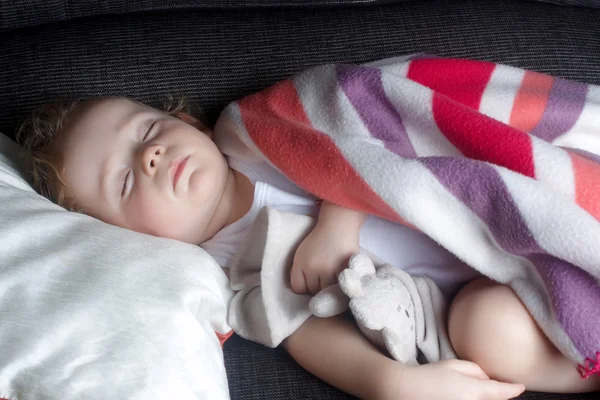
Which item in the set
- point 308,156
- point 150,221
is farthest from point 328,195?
point 150,221

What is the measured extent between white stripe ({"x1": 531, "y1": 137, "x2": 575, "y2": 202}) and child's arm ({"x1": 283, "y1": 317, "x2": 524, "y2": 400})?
267 millimetres

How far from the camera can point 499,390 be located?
813 mm

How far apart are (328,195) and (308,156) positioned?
68mm

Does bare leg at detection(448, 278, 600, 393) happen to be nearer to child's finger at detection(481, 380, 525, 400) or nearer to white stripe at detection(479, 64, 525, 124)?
child's finger at detection(481, 380, 525, 400)

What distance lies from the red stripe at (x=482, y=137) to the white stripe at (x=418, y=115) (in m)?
0.01

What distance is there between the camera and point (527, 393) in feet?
2.80

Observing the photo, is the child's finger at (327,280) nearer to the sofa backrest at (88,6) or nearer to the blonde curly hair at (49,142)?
the blonde curly hair at (49,142)

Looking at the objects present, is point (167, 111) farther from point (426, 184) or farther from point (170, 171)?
point (426, 184)

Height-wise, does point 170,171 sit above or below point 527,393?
above

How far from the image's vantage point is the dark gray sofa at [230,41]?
45.8 inches

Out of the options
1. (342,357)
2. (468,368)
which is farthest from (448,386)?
(342,357)

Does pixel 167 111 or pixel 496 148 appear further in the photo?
pixel 167 111

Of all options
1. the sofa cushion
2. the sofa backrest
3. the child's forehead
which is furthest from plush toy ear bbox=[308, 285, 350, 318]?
the sofa cushion

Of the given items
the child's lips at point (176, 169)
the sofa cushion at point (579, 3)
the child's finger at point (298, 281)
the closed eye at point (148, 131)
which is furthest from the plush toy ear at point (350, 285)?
the sofa cushion at point (579, 3)
